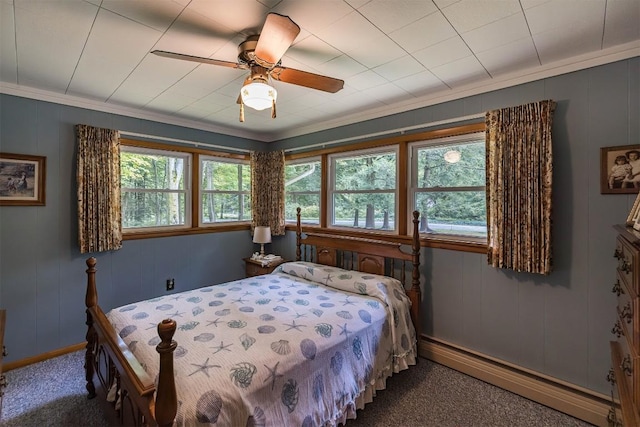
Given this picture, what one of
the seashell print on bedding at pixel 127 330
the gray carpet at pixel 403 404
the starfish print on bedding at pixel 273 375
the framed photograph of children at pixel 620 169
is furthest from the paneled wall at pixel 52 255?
the framed photograph of children at pixel 620 169

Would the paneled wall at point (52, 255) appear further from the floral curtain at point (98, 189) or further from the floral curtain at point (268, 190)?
the floral curtain at point (268, 190)

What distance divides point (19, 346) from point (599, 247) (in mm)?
4851

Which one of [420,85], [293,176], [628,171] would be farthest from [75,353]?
[628,171]

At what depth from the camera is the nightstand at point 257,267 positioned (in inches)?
155

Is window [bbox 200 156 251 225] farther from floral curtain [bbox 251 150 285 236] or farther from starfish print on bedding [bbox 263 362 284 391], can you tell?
starfish print on bedding [bbox 263 362 284 391]

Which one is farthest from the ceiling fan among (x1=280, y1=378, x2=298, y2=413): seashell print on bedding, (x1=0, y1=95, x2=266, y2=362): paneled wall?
(x1=0, y1=95, x2=266, y2=362): paneled wall

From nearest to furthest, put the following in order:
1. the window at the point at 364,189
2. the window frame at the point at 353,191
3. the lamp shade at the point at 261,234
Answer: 1. the window frame at the point at 353,191
2. the window at the point at 364,189
3. the lamp shade at the point at 261,234

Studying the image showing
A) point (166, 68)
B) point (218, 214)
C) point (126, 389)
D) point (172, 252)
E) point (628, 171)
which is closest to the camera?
point (126, 389)

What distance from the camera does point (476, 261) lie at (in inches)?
103

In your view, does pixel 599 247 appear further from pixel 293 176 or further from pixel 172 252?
pixel 172 252

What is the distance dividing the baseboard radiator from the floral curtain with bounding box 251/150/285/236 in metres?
2.49

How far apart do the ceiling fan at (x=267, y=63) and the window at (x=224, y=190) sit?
2.49 metres

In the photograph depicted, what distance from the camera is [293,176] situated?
14.6 feet

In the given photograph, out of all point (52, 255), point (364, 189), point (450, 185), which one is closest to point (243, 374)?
point (450, 185)
